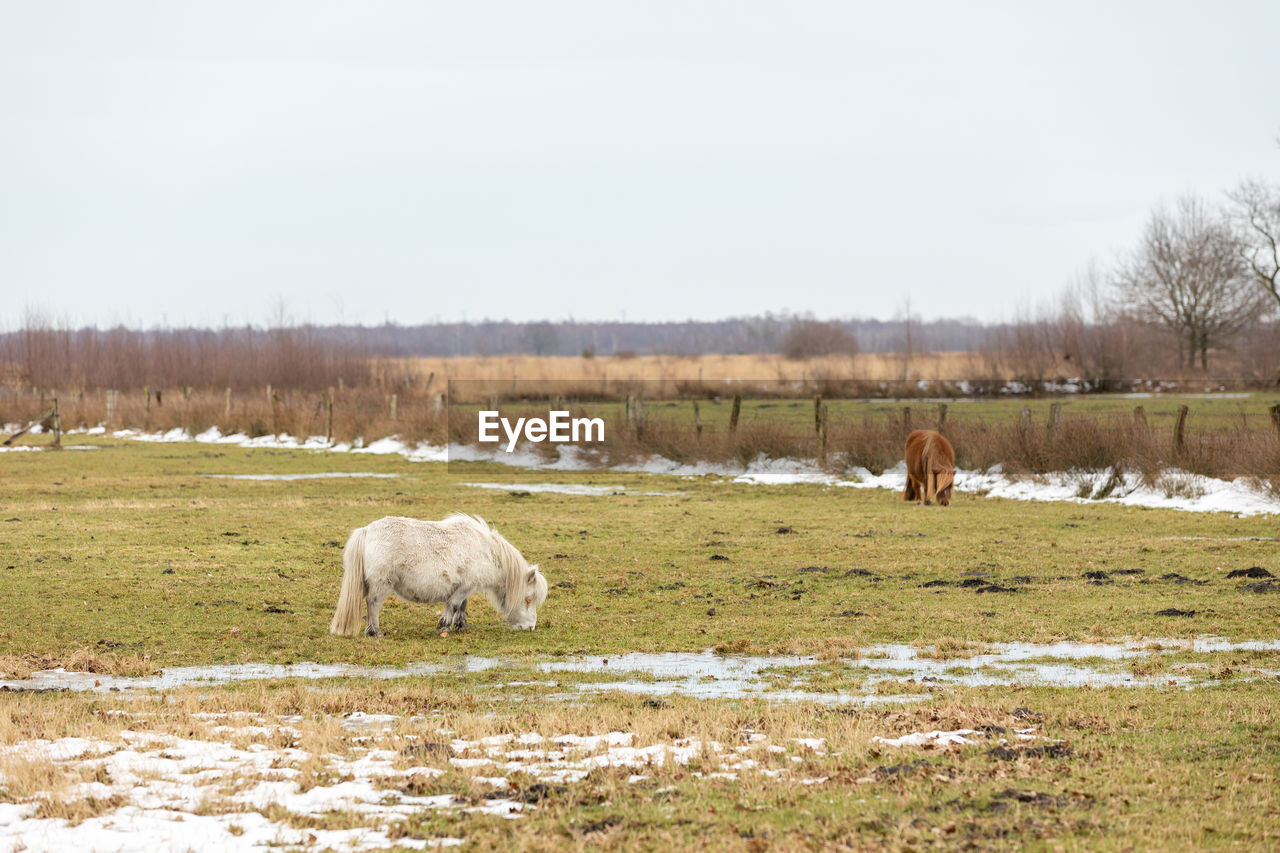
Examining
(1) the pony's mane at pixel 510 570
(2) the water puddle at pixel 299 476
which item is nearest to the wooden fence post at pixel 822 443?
(2) the water puddle at pixel 299 476

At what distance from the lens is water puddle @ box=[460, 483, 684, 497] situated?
2745 cm

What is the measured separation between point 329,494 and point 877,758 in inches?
867

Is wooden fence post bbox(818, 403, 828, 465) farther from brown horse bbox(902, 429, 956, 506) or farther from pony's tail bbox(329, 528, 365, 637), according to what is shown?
pony's tail bbox(329, 528, 365, 637)

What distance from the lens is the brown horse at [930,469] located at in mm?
23828

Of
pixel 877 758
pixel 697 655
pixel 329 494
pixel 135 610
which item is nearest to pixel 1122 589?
pixel 697 655

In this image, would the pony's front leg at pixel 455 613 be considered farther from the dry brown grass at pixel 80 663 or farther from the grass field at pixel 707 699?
the dry brown grass at pixel 80 663

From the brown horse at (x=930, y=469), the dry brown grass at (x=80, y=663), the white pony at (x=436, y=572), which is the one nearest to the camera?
the dry brown grass at (x=80, y=663)

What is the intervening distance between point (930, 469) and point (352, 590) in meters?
15.1

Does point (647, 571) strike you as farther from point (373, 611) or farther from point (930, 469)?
point (930, 469)

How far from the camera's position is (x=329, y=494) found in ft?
89.3

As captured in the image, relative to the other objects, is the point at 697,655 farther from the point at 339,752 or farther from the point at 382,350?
the point at 382,350

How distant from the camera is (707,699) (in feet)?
28.2

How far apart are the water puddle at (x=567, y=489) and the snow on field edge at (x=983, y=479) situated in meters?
3.27

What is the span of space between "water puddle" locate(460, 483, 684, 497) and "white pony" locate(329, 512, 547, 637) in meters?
15.1
